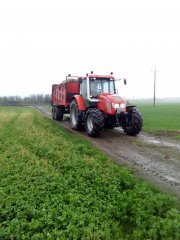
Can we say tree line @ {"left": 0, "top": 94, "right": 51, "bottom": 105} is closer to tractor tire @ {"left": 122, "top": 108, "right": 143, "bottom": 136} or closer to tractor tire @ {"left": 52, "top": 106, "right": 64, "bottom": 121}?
tractor tire @ {"left": 52, "top": 106, "right": 64, "bottom": 121}

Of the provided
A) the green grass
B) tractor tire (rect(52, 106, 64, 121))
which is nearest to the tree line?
the green grass

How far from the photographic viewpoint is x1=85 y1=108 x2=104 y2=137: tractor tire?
11115 mm

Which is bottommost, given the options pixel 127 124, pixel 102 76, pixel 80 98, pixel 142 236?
pixel 142 236

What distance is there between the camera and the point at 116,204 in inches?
191

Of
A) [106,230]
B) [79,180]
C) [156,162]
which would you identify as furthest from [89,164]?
[106,230]

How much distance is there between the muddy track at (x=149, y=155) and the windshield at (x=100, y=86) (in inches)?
85.6

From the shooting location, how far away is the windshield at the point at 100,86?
1255 centimetres

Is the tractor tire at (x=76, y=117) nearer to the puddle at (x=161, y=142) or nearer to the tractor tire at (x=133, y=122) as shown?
the tractor tire at (x=133, y=122)

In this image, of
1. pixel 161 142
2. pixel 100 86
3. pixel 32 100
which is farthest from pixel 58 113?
pixel 32 100

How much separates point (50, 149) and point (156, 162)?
3609mm

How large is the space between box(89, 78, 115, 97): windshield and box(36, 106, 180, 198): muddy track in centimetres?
217

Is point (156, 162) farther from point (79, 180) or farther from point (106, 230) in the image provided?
point (106, 230)

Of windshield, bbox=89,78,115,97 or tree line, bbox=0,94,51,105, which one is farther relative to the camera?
tree line, bbox=0,94,51,105

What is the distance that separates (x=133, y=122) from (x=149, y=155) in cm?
353
